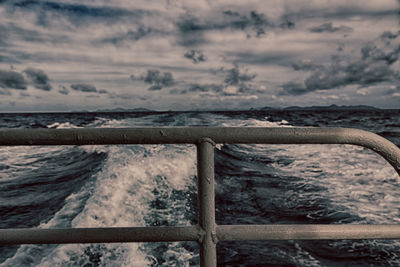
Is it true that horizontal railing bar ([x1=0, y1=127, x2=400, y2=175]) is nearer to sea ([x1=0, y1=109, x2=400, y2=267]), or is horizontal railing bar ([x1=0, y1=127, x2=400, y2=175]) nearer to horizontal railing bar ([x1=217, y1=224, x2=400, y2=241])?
horizontal railing bar ([x1=217, y1=224, x2=400, y2=241])

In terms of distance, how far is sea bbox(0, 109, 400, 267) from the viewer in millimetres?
3197

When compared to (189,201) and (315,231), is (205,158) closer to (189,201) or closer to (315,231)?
(315,231)

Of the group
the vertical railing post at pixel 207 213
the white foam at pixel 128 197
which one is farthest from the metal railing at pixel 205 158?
the white foam at pixel 128 197

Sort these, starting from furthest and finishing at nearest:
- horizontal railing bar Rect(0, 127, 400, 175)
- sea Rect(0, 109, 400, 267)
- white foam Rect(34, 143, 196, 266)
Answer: sea Rect(0, 109, 400, 267) → white foam Rect(34, 143, 196, 266) → horizontal railing bar Rect(0, 127, 400, 175)

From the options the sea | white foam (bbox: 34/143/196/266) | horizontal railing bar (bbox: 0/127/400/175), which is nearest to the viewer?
horizontal railing bar (bbox: 0/127/400/175)

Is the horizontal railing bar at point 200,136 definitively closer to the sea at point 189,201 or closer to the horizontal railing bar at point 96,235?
the horizontal railing bar at point 96,235

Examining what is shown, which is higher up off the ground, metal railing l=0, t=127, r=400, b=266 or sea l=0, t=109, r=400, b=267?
metal railing l=0, t=127, r=400, b=266

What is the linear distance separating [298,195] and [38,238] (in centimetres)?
526

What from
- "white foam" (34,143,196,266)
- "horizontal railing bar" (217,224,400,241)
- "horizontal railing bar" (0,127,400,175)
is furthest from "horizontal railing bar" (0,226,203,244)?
"white foam" (34,143,196,266)

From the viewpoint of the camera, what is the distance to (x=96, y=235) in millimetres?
844

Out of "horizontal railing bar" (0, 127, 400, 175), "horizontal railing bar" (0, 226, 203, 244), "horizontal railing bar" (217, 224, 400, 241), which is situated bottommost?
"horizontal railing bar" (217, 224, 400, 241)

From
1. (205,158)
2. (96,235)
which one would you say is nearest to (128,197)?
(96,235)

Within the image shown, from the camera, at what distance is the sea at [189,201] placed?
126 inches

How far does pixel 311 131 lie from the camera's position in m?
0.80
